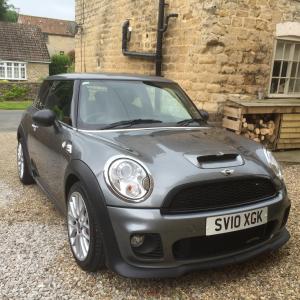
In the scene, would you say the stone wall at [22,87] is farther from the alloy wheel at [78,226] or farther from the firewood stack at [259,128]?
the alloy wheel at [78,226]

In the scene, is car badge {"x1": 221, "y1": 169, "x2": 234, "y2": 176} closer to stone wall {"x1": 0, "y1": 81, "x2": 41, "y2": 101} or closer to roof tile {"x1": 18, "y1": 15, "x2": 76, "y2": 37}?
stone wall {"x1": 0, "y1": 81, "x2": 41, "y2": 101}

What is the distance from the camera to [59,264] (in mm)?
3199

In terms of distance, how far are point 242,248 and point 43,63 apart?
1422 inches

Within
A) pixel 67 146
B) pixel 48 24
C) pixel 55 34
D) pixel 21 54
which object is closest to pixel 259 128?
pixel 67 146

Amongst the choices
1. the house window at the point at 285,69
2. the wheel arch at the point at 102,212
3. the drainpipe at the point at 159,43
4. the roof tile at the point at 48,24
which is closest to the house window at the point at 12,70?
the roof tile at the point at 48,24

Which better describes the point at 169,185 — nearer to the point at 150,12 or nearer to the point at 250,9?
the point at 250,9

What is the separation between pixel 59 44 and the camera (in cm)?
5316

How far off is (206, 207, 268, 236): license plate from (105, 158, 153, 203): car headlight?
49cm

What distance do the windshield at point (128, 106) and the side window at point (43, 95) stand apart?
1.08m

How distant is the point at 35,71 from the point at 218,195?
3605 centimetres

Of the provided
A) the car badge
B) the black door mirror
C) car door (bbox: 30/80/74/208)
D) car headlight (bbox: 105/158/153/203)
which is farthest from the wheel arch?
the black door mirror

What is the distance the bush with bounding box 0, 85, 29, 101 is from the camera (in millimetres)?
22812

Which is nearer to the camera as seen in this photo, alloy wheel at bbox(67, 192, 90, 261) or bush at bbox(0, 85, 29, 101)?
alloy wheel at bbox(67, 192, 90, 261)

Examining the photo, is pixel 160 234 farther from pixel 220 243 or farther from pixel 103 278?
pixel 103 278
